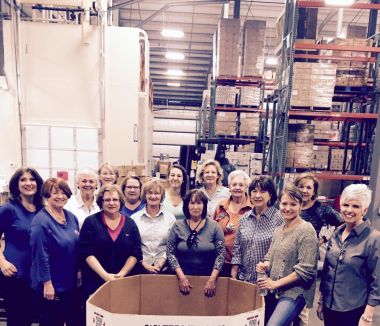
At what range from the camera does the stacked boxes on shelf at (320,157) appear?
5.49 meters

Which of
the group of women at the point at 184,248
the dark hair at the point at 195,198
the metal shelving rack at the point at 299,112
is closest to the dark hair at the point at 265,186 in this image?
the group of women at the point at 184,248

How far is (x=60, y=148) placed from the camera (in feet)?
17.6

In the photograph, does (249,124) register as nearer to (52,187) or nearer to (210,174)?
(210,174)

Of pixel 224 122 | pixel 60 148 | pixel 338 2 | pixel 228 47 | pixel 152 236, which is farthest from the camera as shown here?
pixel 224 122

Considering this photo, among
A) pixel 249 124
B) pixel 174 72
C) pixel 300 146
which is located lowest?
pixel 300 146

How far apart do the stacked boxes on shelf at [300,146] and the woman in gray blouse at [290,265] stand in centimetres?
296

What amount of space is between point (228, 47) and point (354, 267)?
5.83 metres

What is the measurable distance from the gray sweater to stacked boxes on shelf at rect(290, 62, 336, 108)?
10.2 ft

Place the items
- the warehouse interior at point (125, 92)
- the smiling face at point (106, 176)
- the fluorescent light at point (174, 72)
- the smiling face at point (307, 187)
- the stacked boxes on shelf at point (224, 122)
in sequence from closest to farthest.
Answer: the smiling face at point (307, 187), the smiling face at point (106, 176), the warehouse interior at point (125, 92), the stacked boxes on shelf at point (224, 122), the fluorescent light at point (174, 72)

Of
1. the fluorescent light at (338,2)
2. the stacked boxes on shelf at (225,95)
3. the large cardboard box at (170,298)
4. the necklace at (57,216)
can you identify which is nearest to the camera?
the large cardboard box at (170,298)

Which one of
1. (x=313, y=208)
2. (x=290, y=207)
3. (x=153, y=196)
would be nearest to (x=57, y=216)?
(x=153, y=196)

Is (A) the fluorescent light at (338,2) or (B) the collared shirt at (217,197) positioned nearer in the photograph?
(B) the collared shirt at (217,197)

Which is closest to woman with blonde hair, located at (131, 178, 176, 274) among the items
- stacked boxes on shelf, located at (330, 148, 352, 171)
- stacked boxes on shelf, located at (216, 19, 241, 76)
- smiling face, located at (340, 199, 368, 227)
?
smiling face, located at (340, 199, 368, 227)

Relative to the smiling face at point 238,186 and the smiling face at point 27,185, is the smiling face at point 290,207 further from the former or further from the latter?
the smiling face at point 27,185
